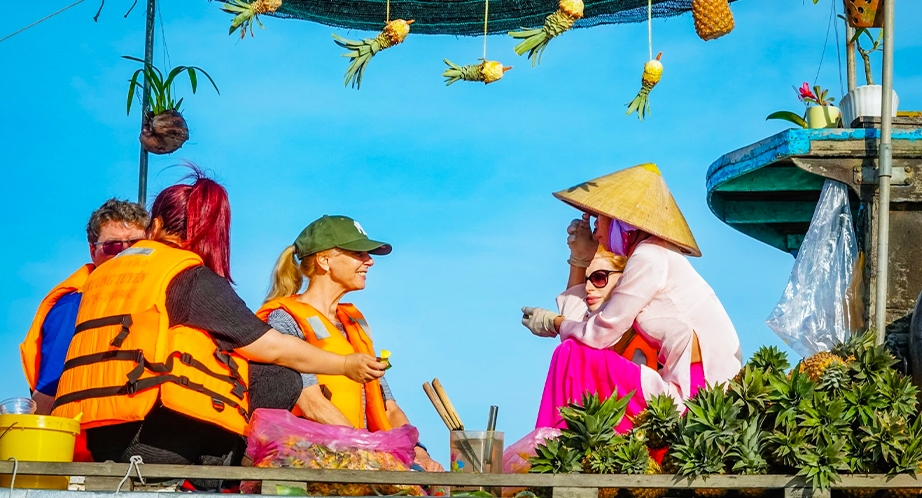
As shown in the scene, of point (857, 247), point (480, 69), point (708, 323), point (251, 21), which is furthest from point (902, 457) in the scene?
point (251, 21)

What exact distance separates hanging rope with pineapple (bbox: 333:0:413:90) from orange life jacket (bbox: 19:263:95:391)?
194cm

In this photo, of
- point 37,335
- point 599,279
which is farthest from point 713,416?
point 37,335

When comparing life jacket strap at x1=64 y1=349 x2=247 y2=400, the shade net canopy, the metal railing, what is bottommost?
the metal railing

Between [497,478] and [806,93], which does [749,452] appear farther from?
[806,93]

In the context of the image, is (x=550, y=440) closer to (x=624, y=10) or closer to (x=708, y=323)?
(x=708, y=323)

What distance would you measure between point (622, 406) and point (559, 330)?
55.3 inches

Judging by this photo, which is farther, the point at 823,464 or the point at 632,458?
the point at 632,458

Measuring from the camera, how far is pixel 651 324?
5840mm

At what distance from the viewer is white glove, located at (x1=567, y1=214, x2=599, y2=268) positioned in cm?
656

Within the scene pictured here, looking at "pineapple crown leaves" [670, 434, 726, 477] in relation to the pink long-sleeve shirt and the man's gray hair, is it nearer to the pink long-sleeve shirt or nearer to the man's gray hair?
the pink long-sleeve shirt

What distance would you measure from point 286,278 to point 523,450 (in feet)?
5.13

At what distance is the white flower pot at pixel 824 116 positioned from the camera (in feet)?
23.6

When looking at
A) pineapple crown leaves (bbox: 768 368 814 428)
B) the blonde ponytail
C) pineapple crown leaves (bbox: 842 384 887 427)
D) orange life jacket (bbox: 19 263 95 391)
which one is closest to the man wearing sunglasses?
orange life jacket (bbox: 19 263 95 391)

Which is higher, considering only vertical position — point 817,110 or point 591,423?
point 817,110
